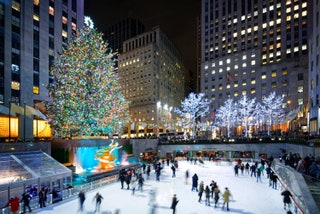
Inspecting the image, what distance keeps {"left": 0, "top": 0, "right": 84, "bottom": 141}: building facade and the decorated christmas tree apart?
613 cm

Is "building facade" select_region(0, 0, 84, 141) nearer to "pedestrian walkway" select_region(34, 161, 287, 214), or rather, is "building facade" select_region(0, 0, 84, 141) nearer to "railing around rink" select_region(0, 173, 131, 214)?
"railing around rink" select_region(0, 173, 131, 214)

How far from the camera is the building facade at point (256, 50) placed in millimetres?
70312

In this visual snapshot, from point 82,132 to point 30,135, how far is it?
42.3ft

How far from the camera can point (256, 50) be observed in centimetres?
7875

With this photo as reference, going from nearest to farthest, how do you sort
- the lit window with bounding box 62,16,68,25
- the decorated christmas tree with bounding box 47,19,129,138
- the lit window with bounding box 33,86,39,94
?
the decorated christmas tree with bounding box 47,19,129,138 → the lit window with bounding box 33,86,39,94 → the lit window with bounding box 62,16,68,25

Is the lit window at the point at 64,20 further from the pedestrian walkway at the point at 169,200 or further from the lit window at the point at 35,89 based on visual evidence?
the pedestrian walkway at the point at 169,200

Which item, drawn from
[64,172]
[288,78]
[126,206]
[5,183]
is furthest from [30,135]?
[288,78]

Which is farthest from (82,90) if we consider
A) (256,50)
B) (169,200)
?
(256,50)

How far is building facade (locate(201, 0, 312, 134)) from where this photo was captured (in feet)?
231

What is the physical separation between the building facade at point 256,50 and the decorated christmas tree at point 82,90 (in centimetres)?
4500

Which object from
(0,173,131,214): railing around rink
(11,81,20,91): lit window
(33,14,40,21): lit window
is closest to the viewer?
(0,173,131,214): railing around rink

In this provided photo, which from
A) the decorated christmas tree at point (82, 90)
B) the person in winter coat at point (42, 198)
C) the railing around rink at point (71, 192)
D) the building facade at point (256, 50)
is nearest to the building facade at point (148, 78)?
the building facade at point (256, 50)

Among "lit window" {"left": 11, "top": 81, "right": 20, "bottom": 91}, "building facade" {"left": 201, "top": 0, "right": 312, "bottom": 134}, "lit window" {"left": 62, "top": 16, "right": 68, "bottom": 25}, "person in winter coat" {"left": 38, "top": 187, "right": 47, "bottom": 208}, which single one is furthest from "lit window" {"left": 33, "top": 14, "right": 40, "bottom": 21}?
"building facade" {"left": 201, "top": 0, "right": 312, "bottom": 134}

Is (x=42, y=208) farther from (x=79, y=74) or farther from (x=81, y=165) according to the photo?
(x=79, y=74)
